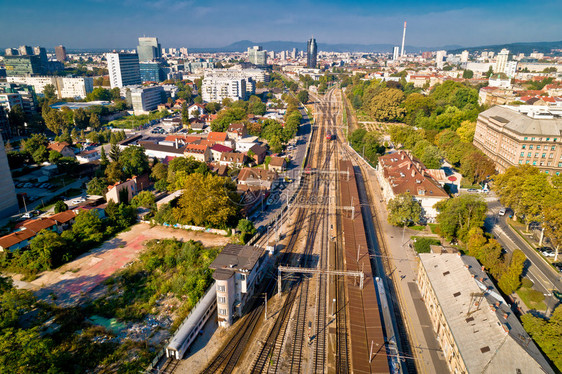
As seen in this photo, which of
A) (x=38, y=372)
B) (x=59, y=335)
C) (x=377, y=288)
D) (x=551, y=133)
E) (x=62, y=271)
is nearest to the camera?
(x=38, y=372)

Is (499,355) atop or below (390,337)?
atop

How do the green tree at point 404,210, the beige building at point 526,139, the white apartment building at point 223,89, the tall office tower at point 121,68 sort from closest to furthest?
the green tree at point 404,210, the beige building at point 526,139, the white apartment building at point 223,89, the tall office tower at point 121,68

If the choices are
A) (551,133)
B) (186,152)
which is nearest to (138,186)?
(186,152)

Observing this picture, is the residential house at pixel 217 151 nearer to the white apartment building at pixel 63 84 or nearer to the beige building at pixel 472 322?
the beige building at pixel 472 322

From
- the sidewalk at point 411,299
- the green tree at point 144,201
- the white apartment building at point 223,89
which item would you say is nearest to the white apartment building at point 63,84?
the white apartment building at point 223,89

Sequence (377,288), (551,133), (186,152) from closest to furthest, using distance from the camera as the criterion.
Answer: (377,288) < (551,133) < (186,152)

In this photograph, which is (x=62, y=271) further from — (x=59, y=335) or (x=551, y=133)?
(x=551, y=133)
